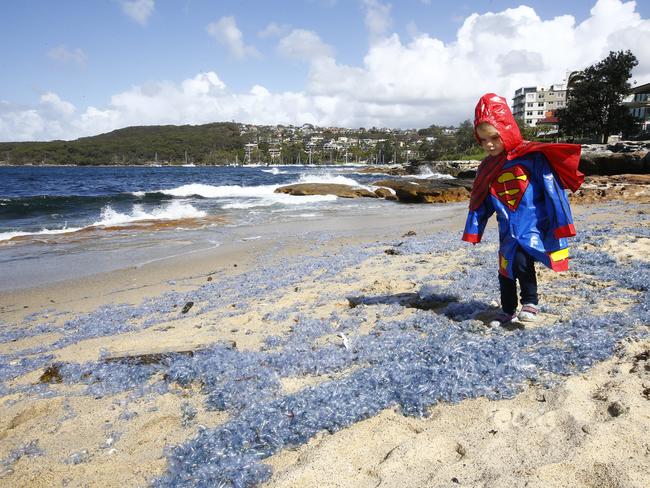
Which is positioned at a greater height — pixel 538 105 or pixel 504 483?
pixel 538 105

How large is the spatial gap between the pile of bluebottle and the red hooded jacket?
4.29ft

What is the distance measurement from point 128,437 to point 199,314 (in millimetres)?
2822

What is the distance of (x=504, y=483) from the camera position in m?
2.04

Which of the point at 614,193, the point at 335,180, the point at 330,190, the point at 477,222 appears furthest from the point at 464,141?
the point at 477,222

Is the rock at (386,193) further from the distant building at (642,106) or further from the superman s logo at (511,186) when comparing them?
the distant building at (642,106)

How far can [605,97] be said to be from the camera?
1876 inches

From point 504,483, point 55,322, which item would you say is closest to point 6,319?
point 55,322

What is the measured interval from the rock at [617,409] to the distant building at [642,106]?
269ft

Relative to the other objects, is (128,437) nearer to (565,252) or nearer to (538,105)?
(565,252)

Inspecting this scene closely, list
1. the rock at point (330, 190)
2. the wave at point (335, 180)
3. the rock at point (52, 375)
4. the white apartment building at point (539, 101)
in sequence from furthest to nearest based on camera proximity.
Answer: the white apartment building at point (539, 101), the wave at point (335, 180), the rock at point (330, 190), the rock at point (52, 375)

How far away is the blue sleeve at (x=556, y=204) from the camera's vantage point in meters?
3.80

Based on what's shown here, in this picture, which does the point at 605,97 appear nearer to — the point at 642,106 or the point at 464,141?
the point at 642,106

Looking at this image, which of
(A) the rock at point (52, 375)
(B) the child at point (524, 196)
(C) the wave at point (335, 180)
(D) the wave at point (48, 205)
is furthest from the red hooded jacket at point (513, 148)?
(C) the wave at point (335, 180)

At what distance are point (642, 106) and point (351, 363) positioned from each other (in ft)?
295
